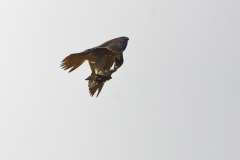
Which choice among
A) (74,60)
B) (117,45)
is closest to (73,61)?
(74,60)

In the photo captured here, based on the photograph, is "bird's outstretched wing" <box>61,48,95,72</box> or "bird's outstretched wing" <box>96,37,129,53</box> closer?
"bird's outstretched wing" <box>96,37,129,53</box>

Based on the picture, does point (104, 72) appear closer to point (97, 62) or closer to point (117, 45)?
point (97, 62)

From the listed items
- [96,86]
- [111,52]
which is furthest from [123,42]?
[96,86]

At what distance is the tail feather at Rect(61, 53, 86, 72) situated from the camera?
98.6ft

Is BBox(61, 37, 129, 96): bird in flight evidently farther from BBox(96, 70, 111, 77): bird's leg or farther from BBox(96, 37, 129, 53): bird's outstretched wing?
BBox(96, 37, 129, 53): bird's outstretched wing

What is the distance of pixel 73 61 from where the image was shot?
99.2ft

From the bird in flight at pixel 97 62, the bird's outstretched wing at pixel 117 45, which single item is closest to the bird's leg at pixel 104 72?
the bird in flight at pixel 97 62

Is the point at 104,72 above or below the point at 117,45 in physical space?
below

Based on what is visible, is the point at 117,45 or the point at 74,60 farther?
the point at 74,60

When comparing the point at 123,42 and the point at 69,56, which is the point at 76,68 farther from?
the point at 123,42

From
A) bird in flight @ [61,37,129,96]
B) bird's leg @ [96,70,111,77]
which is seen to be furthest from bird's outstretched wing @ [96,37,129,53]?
bird's leg @ [96,70,111,77]

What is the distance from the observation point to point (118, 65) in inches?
1204

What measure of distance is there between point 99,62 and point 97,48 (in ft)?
3.15

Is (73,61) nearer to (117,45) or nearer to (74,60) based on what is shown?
(74,60)
